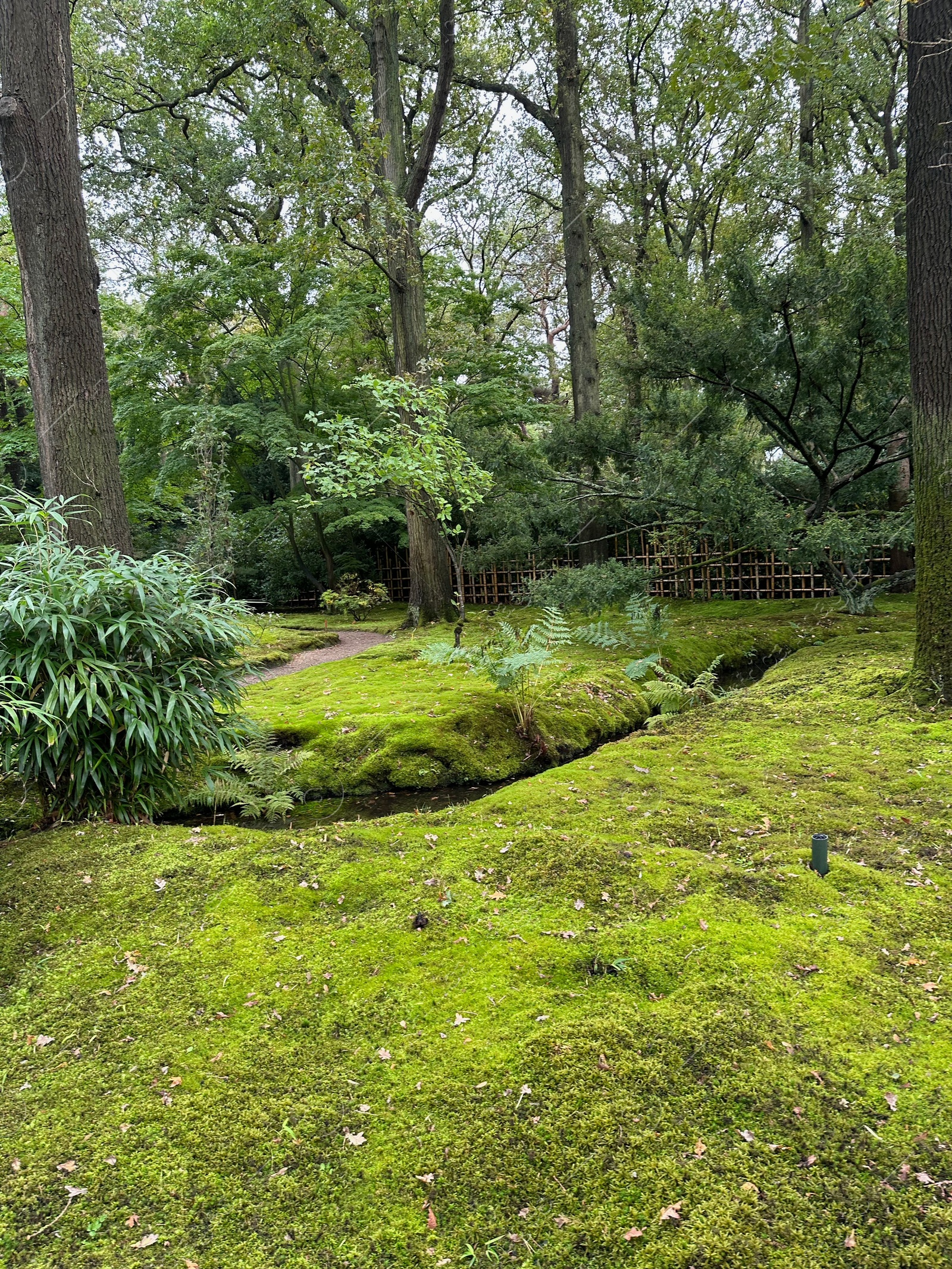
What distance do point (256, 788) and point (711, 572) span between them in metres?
8.66

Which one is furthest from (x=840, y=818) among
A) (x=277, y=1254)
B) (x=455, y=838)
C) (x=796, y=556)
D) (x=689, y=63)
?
(x=689, y=63)

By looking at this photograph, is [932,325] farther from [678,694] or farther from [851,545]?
[678,694]

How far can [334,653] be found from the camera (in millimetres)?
9617

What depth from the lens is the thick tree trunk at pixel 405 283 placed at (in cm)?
951

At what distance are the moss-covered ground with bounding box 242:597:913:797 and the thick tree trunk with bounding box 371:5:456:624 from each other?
7.23ft

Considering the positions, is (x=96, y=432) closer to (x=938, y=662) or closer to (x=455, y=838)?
(x=455, y=838)

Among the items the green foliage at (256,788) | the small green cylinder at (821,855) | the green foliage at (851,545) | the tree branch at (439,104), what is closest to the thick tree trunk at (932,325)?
the green foliage at (851,545)

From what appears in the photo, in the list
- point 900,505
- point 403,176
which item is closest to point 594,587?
point 900,505

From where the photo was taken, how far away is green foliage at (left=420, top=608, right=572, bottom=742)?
5.12 m

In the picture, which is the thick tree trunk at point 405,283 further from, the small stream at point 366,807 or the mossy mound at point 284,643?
the small stream at point 366,807

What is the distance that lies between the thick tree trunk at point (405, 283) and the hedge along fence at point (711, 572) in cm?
141

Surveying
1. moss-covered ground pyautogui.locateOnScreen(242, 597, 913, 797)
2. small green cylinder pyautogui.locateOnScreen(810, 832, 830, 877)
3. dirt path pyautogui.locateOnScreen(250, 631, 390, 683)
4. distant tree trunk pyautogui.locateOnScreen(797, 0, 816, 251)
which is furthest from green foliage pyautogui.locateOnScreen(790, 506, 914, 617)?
distant tree trunk pyautogui.locateOnScreen(797, 0, 816, 251)

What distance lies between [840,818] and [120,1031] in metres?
3.00

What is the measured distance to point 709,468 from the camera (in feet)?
24.5
